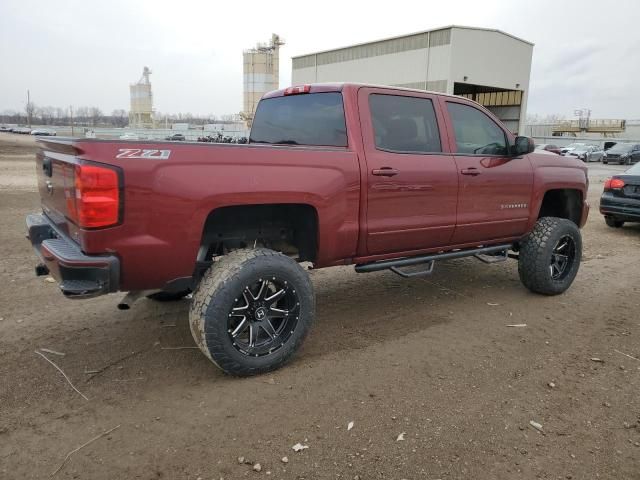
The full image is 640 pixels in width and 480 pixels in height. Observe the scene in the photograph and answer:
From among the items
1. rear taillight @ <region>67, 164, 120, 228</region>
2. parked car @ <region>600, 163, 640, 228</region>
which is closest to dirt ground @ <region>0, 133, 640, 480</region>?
rear taillight @ <region>67, 164, 120, 228</region>

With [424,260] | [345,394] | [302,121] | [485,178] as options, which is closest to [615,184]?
[485,178]

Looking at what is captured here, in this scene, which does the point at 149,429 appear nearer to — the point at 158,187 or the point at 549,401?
the point at 158,187

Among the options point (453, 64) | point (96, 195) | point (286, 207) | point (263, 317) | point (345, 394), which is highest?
point (453, 64)

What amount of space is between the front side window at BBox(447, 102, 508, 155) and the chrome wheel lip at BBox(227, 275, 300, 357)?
2.25 meters

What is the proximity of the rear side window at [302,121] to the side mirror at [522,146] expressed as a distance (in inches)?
76.9

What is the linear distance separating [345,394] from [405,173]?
183cm

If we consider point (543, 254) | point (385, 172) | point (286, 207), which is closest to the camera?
point (286, 207)

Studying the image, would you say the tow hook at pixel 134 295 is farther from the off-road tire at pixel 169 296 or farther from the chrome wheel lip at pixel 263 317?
the off-road tire at pixel 169 296

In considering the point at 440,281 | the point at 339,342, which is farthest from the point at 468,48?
the point at 339,342

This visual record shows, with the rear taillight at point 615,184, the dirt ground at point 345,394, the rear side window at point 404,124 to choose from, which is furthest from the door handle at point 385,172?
the rear taillight at point 615,184

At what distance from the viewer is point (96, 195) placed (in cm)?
289

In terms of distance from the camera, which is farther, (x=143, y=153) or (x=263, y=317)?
(x=263, y=317)

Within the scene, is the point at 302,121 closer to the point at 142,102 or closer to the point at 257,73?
the point at 257,73

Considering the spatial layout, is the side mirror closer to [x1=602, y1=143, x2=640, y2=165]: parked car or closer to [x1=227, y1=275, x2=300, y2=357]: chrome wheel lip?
[x1=227, y1=275, x2=300, y2=357]: chrome wheel lip
